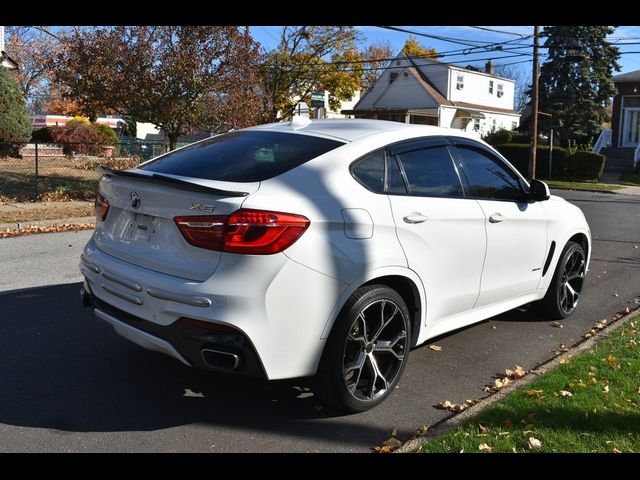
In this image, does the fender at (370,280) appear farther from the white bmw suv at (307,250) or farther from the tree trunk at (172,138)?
the tree trunk at (172,138)

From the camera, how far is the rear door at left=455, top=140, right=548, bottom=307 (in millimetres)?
4922

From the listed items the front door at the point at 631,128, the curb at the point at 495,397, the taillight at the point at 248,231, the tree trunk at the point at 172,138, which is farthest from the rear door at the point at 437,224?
the front door at the point at 631,128

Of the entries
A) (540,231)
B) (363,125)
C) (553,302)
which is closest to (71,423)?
(363,125)

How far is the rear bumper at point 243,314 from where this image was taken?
11.1ft

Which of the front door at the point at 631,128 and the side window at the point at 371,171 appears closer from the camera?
the side window at the point at 371,171

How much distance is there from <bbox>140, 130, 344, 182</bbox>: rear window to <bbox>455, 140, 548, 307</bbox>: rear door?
136 cm

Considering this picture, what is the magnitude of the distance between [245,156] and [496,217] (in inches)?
80.0

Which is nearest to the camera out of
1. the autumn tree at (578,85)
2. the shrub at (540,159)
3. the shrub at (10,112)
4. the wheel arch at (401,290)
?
the wheel arch at (401,290)

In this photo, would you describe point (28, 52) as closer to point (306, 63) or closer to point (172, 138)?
point (306, 63)

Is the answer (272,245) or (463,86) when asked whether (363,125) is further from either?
(463,86)

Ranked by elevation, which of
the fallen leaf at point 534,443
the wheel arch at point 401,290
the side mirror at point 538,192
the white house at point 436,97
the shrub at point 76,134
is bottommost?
the fallen leaf at point 534,443

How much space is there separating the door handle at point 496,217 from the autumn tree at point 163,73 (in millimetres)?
11747

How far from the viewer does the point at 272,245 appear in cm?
344

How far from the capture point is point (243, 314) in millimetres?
3383
